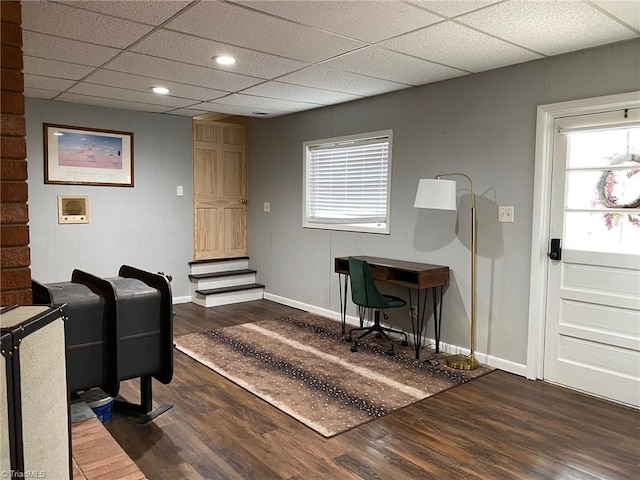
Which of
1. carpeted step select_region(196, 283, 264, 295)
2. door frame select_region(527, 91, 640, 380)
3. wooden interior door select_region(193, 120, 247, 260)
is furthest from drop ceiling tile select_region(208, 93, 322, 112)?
door frame select_region(527, 91, 640, 380)

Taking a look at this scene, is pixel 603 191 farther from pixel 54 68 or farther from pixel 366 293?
pixel 54 68

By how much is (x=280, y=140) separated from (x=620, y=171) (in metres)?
3.92

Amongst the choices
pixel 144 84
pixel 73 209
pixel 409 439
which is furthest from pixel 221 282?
pixel 409 439

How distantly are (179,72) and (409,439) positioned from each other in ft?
10.4

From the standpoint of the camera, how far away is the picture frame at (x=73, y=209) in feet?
17.0

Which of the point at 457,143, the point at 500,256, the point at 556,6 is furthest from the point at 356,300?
the point at 556,6

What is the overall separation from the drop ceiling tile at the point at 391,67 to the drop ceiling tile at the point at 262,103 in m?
1.39

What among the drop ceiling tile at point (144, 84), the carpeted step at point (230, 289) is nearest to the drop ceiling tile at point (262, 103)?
the drop ceiling tile at point (144, 84)

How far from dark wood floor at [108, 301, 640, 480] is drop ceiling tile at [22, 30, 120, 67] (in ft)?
7.81

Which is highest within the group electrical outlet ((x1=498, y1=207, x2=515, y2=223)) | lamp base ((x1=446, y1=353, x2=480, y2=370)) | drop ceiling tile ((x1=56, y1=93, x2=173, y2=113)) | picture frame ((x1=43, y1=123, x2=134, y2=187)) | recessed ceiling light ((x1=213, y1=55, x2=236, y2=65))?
drop ceiling tile ((x1=56, y1=93, x2=173, y2=113))

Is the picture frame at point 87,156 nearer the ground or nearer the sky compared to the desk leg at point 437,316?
nearer the sky

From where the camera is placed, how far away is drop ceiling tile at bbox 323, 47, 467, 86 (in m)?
3.33

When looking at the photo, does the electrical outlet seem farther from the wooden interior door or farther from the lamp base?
the wooden interior door

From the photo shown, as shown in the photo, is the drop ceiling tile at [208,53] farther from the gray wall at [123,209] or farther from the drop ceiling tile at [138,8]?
the gray wall at [123,209]
